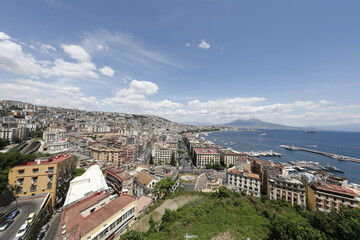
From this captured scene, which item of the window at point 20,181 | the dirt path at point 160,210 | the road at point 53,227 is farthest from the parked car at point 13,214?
the dirt path at point 160,210

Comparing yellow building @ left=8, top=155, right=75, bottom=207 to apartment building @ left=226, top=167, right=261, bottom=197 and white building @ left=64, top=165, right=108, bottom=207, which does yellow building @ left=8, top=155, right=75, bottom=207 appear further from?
apartment building @ left=226, top=167, right=261, bottom=197

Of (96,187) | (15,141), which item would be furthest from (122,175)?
(15,141)

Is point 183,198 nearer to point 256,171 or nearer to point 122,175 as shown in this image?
point 122,175

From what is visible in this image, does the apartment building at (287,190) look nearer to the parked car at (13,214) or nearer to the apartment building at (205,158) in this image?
the apartment building at (205,158)

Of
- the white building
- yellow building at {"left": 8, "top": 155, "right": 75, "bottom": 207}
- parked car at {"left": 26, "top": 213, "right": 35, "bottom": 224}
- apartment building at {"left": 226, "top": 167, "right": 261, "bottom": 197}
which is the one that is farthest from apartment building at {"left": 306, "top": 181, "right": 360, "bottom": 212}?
yellow building at {"left": 8, "top": 155, "right": 75, "bottom": 207}

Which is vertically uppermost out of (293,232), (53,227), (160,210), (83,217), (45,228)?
(293,232)

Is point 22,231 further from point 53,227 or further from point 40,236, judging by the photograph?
point 53,227

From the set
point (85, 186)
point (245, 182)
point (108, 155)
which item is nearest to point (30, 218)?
point (85, 186)
